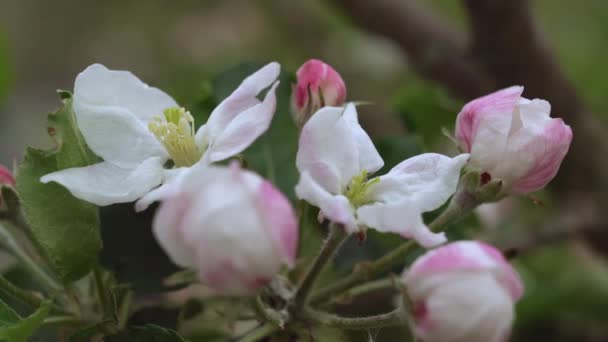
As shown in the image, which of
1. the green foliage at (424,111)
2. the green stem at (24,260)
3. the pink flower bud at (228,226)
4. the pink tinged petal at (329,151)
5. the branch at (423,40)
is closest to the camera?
the pink flower bud at (228,226)

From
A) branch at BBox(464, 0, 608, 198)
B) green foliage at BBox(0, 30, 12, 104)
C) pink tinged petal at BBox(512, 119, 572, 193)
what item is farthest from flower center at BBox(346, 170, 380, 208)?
green foliage at BBox(0, 30, 12, 104)

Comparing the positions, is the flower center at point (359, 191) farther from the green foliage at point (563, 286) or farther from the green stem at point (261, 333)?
the green foliage at point (563, 286)

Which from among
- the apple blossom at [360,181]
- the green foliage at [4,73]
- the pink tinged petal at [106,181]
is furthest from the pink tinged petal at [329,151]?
the green foliage at [4,73]

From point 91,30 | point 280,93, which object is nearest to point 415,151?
point 280,93

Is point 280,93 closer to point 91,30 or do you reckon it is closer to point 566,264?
point 566,264

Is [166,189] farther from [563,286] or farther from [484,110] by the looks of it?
[563,286]

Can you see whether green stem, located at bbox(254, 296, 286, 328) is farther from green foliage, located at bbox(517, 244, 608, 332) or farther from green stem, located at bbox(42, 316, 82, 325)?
green foliage, located at bbox(517, 244, 608, 332)
